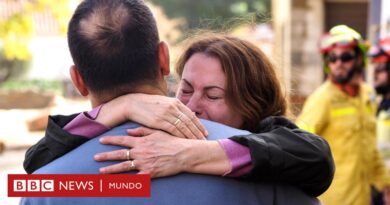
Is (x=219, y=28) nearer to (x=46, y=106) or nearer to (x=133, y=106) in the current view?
(x=133, y=106)

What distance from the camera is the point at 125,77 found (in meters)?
1.78

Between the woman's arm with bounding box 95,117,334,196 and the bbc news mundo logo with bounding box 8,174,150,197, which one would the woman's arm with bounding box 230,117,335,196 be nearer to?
the woman's arm with bounding box 95,117,334,196

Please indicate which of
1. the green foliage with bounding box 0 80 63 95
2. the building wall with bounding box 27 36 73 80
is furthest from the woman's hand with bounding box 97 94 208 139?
the building wall with bounding box 27 36 73 80

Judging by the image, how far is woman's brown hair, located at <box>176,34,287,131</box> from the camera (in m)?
2.38

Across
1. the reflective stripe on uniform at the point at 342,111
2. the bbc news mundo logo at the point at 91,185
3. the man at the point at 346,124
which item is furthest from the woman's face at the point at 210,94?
the reflective stripe on uniform at the point at 342,111

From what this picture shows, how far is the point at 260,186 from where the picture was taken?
1.81 metres

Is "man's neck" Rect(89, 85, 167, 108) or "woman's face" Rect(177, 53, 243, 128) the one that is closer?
"man's neck" Rect(89, 85, 167, 108)

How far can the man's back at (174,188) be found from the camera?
1.69 meters

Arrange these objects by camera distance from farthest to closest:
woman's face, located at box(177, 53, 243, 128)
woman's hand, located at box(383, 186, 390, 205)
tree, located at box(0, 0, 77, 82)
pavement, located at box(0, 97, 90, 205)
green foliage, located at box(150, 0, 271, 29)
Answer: green foliage, located at box(150, 0, 271, 29) → tree, located at box(0, 0, 77, 82) → pavement, located at box(0, 97, 90, 205) → woman's hand, located at box(383, 186, 390, 205) → woman's face, located at box(177, 53, 243, 128)

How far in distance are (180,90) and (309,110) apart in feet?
9.44

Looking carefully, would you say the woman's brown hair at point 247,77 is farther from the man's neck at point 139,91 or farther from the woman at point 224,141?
the man's neck at point 139,91

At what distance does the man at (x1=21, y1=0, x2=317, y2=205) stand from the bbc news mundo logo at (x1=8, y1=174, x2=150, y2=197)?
0.02 metres

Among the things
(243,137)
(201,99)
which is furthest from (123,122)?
(201,99)

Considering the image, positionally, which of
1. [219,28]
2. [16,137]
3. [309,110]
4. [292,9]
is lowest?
[16,137]
